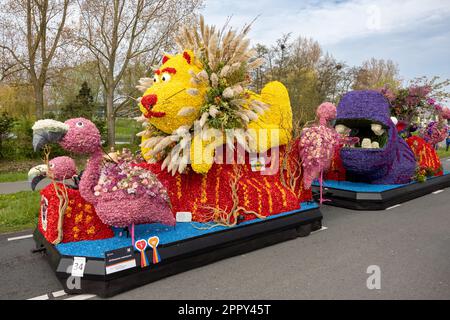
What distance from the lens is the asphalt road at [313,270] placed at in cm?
341

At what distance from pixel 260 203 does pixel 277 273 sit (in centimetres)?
107

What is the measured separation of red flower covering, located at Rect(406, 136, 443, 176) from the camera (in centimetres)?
839

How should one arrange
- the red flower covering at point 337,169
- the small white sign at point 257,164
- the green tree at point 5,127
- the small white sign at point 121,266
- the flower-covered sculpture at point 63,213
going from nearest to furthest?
the small white sign at point 121,266 < the flower-covered sculpture at point 63,213 < the small white sign at point 257,164 < the red flower covering at point 337,169 < the green tree at point 5,127

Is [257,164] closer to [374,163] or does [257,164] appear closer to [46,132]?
[46,132]

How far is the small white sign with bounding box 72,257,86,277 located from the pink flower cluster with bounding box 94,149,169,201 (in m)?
0.65

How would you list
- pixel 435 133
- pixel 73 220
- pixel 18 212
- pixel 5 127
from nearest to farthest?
1. pixel 73 220
2. pixel 18 212
3. pixel 435 133
4. pixel 5 127

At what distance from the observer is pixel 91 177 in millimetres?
3834

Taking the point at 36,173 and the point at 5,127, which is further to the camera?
the point at 5,127

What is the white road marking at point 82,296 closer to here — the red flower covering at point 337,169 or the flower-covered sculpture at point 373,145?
the flower-covered sculpture at point 373,145

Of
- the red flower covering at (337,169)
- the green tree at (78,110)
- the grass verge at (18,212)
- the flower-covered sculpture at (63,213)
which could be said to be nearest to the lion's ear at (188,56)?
the flower-covered sculpture at (63,213)

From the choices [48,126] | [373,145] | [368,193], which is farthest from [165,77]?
[373,145]

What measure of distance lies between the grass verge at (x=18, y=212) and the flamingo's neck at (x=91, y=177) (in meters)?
2.60

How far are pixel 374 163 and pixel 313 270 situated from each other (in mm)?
3652

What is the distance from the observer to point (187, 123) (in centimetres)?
418
